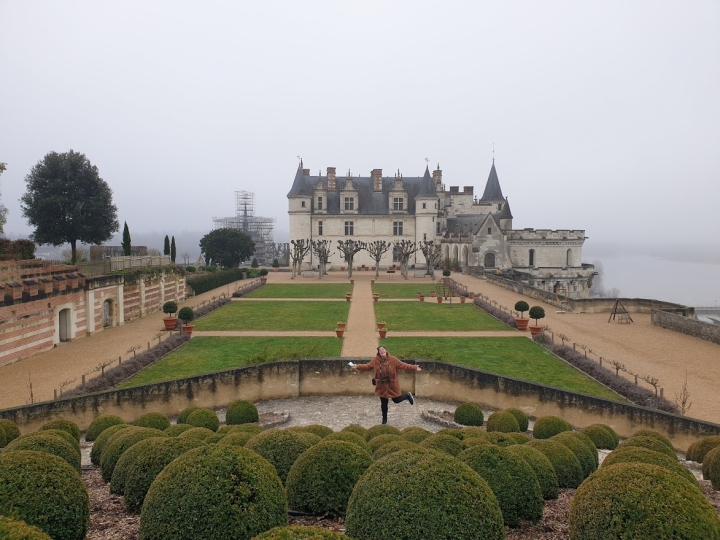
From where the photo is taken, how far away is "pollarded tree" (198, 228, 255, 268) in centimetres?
5656

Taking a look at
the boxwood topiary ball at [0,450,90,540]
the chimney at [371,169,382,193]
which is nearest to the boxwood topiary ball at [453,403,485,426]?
the boxwood topiary ball at [0,450,90,540]

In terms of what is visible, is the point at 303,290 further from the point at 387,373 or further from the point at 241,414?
the point at 387,373

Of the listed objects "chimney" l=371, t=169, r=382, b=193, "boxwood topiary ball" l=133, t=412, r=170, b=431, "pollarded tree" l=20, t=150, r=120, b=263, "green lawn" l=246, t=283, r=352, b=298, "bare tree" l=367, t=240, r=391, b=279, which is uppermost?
"chimney" l=371, t=169, r=382, b=193

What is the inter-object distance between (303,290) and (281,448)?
33676 mm

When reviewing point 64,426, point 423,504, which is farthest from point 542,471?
point 64,426

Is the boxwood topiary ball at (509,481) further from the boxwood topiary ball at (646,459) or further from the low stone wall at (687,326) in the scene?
the low stone wall at (687,326)

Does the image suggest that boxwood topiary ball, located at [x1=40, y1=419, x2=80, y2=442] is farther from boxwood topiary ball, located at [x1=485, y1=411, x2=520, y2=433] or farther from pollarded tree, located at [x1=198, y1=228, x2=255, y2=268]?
pollarded tree, located at [x1=198, y1=228, x2=255, y2=268]

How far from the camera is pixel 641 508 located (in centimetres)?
360

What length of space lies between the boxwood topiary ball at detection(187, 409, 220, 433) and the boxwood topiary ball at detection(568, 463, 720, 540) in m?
7.84

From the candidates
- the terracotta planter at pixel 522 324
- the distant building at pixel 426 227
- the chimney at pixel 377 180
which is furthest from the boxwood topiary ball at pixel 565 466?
the chimney at pixel 377 180

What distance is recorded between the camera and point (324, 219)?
62.0 m

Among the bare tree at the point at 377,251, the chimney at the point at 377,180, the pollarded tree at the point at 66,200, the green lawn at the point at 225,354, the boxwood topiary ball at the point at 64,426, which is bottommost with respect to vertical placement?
the green lawn at the point at 225,354

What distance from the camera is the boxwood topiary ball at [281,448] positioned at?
17.6ft

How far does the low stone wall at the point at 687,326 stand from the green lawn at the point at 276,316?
15.8m
